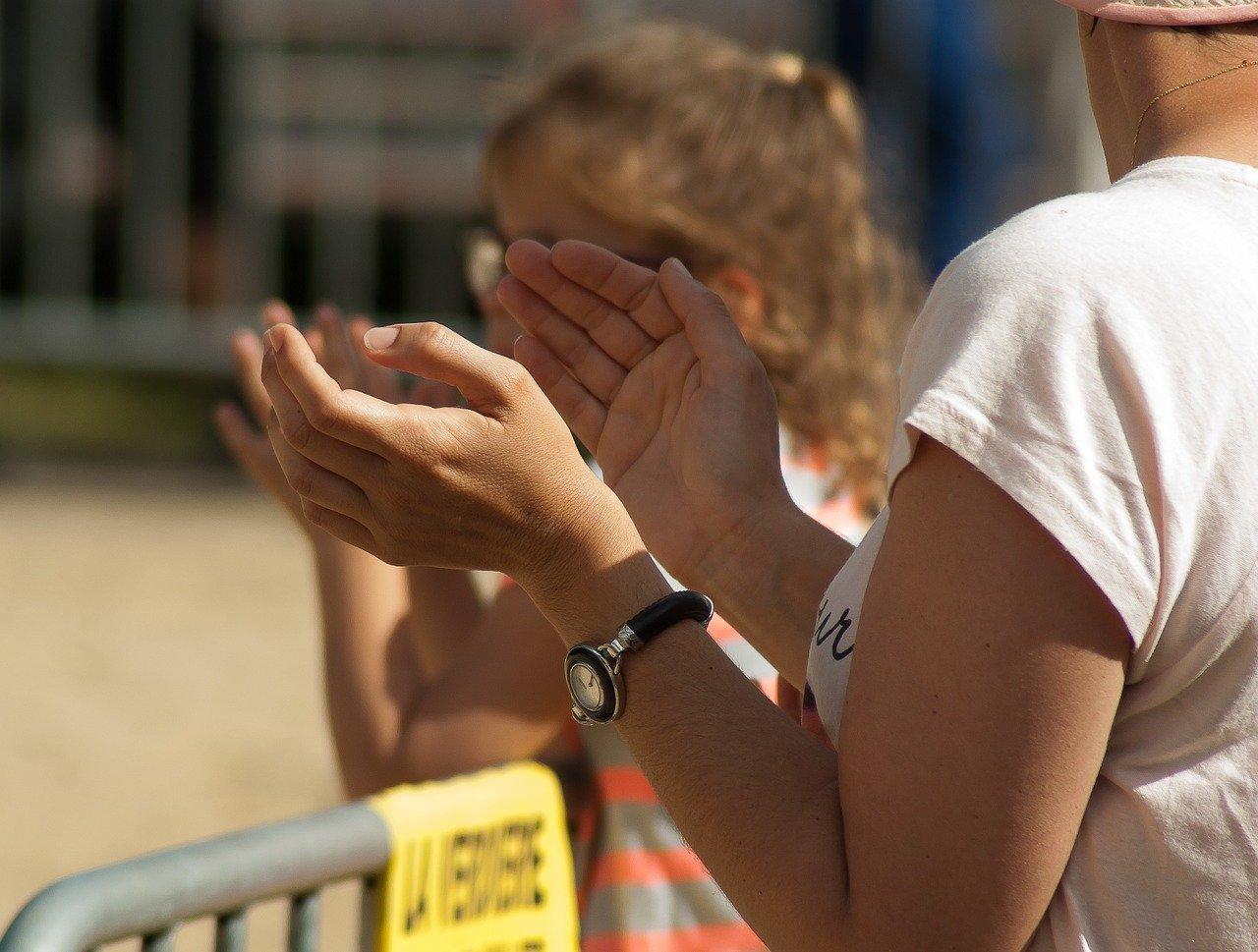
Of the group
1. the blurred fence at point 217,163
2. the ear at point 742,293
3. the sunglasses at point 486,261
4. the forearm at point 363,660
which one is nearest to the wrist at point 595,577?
the forearm at point 363,660

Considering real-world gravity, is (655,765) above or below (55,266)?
above

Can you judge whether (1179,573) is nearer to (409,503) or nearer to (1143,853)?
(1143,853)

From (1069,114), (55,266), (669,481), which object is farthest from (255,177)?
(669,481)

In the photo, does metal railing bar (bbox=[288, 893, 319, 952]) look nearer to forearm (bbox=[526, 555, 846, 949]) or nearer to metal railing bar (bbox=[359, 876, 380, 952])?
metal railing bar (bbox=[359, 876, 380, 952])

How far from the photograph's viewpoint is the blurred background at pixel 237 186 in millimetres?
6316

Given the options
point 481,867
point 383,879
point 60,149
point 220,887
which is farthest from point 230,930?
point 60,149

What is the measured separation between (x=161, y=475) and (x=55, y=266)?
103 centimetres

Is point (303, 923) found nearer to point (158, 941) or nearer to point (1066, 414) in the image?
point (158, 941)

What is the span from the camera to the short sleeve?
939mm

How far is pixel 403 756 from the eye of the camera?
207 cm

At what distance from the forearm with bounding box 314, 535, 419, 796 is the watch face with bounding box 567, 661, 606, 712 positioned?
3.14 ft

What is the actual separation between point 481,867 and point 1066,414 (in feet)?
3.55

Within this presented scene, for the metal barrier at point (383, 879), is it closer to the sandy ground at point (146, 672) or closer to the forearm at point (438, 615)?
the forearm at point (438, 615)

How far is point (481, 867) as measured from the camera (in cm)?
182
